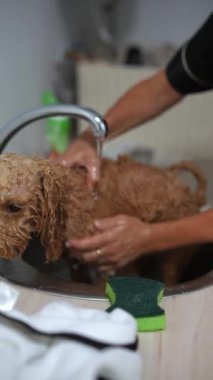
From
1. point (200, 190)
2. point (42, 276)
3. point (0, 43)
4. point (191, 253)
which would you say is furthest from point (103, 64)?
point (42, 276)

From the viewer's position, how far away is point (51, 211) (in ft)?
2.52

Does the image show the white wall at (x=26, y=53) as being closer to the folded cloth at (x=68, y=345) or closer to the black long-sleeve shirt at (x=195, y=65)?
the black long-sleeve shirt at (x=195, y=65)

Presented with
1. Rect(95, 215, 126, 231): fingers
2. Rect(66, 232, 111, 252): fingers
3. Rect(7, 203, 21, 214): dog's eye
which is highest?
Rect(7, 203, 21, 214): dog's eye

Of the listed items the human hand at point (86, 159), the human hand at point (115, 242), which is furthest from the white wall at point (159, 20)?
the human hand at point (115, 242)

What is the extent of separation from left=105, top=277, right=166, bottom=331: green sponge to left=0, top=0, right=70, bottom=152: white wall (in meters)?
0.61

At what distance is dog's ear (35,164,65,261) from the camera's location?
0.76 meters

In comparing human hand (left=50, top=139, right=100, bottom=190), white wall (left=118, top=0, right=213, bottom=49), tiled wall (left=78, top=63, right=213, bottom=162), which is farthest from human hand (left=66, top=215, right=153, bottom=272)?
white wall (left=118, top=0, right=213, bottom=49)

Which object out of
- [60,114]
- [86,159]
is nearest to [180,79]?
[86,159]

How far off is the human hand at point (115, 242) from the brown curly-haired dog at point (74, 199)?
40 millimetres

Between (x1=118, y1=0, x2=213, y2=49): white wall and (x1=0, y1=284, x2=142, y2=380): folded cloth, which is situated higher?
(x1=0, y1=284, x2=142, y2=380): folded cloth

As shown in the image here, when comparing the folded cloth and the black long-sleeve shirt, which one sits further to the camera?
the black long-sleeve shirt

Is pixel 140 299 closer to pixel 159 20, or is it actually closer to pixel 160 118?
pixel 160 118

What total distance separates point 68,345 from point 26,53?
112 cm

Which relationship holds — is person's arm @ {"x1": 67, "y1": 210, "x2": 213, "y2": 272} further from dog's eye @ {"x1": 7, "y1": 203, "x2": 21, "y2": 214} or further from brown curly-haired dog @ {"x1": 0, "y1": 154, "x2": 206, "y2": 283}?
dog's eye @ {"x1": 7, "y1": 203, "x2": 21, "y2": 214}
